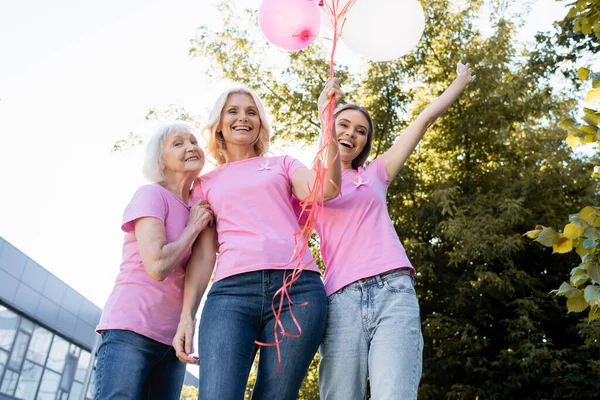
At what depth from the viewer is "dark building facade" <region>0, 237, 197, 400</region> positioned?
13320 mm

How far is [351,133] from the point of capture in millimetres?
2262

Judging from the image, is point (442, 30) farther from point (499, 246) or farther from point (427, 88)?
point (499, 246)

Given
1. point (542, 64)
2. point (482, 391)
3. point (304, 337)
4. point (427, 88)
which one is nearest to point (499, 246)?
point (482, 391)

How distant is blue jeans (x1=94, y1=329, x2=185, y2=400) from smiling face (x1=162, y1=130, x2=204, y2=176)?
2.03 feet

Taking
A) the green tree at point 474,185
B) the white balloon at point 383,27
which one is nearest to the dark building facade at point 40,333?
the green tree at point 474,185

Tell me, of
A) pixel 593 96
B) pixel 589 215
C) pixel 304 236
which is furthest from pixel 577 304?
pixel 304 236

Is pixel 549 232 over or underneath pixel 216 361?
over

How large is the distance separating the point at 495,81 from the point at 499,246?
8.89 ft

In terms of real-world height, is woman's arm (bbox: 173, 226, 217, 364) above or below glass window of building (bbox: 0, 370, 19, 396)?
below

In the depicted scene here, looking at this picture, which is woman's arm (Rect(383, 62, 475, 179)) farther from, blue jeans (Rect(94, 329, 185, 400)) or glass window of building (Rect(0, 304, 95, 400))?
glass window of building (Rect(0, 304, 95, 400))

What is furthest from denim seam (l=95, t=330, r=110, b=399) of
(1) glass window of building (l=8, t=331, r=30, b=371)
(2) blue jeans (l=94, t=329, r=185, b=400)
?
(1) glass window of building (l=8, t=331, r=30, b=371)

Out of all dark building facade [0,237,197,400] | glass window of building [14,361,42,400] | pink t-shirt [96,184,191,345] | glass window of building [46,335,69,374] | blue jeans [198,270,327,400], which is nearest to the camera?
blue jeans [198,270,327,400]

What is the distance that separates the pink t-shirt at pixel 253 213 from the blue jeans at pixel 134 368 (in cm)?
32

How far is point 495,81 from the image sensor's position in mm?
8922
